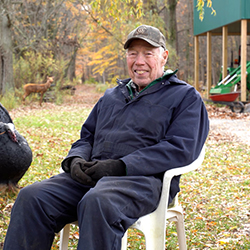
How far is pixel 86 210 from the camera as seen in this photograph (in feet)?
6.61

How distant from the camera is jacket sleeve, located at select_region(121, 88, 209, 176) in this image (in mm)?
2334

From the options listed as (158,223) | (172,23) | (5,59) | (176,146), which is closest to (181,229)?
→ (158,223)

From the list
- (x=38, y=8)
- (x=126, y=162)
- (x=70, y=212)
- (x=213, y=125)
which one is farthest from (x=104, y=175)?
(x=38, y=8)

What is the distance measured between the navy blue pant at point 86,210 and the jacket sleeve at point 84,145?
238 mm

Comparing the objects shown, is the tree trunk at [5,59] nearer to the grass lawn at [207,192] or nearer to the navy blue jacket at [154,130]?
the grass lawn at [207,192]

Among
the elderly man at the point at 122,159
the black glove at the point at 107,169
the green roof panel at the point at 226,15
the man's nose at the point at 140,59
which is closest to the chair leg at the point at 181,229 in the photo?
the elderly man at the point at 122,159

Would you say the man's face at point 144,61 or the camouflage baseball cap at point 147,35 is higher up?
the camouflage baseball cap at point 147,35

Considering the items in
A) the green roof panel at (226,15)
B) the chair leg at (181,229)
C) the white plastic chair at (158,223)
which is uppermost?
the green roof panel at (226,15)

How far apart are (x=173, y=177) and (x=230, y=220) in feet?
5.40

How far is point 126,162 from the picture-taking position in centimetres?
231

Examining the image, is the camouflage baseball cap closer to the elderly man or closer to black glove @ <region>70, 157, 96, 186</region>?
the elderly man

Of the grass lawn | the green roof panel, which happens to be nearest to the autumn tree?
the grass lawn

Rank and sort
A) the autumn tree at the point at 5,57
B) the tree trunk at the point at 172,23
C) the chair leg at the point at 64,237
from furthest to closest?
1. the tree trunk at the point at 172,23
2. the autumn tree at the point at 5,57
3. the chair leg at the point at 64,237

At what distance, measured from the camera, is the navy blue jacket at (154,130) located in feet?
7.78
